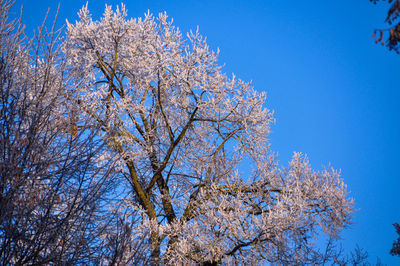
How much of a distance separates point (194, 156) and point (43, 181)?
7165 millimetres

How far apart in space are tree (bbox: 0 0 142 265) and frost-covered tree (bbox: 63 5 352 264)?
4.43 meters

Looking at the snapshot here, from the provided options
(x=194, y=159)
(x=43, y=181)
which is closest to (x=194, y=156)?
(x=194, y=159)

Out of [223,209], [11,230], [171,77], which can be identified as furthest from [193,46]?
[11,230]

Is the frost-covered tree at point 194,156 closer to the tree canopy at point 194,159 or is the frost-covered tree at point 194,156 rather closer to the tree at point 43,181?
the tree canopy at point 194,159

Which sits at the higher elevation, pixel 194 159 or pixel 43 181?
Result: pixel 194 159

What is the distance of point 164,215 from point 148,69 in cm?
415

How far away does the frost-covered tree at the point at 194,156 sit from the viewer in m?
9.12

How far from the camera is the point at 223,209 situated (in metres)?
9.45

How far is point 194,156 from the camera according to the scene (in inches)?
463

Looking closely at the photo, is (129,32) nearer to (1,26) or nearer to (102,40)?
(102,40)

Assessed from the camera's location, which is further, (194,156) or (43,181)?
(194,156)

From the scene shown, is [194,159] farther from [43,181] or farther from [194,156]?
[43,181]

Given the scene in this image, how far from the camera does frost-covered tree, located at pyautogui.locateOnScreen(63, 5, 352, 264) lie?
912cm

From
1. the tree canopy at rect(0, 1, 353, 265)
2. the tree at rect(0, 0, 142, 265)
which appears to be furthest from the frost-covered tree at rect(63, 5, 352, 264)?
the tree at rect(0, 0, 142, 265)
